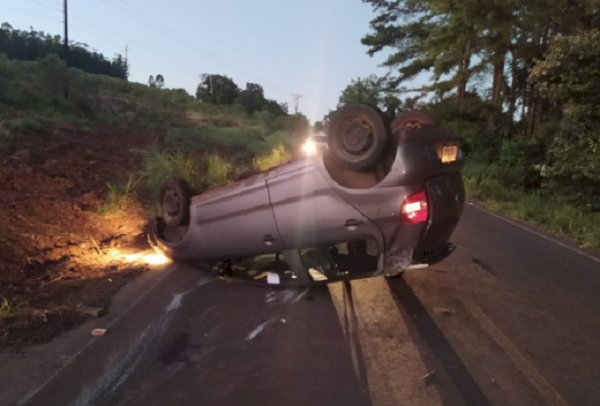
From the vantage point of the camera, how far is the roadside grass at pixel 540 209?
9828 mm

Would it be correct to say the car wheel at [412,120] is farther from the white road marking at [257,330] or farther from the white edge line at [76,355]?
the white edge line at [76,355]

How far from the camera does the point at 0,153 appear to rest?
11797 millimetres

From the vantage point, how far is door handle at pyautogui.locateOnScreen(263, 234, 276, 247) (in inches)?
191

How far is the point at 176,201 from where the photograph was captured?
575 centimetres

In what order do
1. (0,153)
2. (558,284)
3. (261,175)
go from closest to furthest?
(261,175)
(558,284)
(0,153)

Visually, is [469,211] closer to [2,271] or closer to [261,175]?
[261,175]

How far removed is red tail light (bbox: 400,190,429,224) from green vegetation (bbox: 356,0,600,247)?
6.00m

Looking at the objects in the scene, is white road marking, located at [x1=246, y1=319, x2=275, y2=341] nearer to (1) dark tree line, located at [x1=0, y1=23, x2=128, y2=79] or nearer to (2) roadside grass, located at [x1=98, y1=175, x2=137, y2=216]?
(2) roadside grass, located at [x1=98, y1=175, x2=137, y2=216]

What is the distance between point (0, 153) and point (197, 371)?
10730 millimetres

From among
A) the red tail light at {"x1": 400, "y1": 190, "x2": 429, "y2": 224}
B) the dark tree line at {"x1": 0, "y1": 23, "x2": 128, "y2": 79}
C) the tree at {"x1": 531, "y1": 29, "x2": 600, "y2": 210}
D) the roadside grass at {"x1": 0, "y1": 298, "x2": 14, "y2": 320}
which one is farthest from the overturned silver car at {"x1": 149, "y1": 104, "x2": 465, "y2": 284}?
the dark tree line at {"x1": 0, "y1": 23, "x2": 128, "y2": 79}

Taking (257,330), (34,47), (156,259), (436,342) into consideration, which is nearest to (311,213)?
(257,330)

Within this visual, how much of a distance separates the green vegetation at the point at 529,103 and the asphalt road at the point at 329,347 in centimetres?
503

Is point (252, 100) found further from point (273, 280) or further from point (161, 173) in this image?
point (273, 280)

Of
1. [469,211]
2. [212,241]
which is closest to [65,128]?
[469,211]
